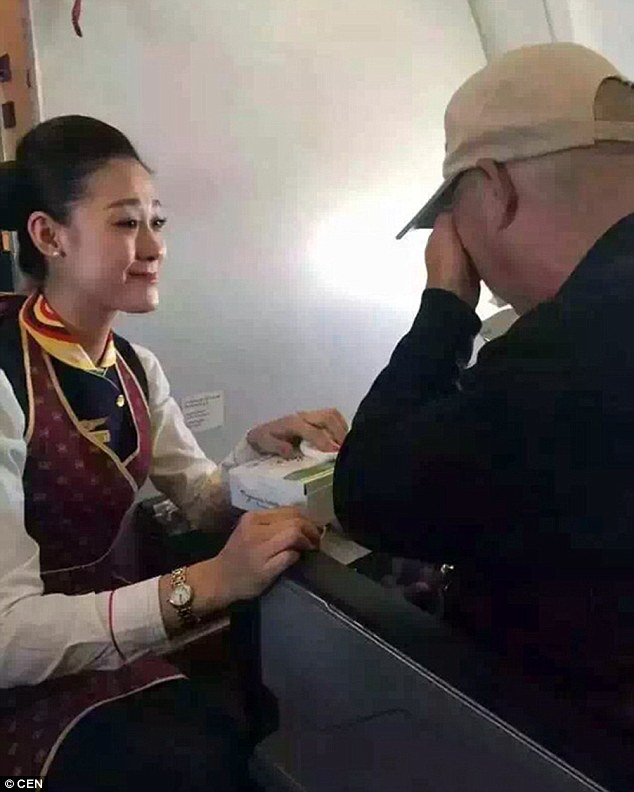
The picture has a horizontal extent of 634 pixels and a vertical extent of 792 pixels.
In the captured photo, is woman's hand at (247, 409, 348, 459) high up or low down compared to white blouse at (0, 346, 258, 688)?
up

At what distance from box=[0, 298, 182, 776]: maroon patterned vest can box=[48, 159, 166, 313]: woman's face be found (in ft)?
0.29

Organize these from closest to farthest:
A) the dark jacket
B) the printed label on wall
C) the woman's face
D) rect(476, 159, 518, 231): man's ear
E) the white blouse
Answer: the dark jacket → rect(476, 159, 518, 231): man's ear → the white blouse → the woman's face → the printed label on wall

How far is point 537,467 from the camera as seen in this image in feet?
2.12

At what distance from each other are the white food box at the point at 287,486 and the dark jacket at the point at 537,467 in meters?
0.18

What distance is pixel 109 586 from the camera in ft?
3.83

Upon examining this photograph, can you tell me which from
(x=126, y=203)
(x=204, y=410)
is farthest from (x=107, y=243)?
(x=204, y=410)

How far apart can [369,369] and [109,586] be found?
1036 mm

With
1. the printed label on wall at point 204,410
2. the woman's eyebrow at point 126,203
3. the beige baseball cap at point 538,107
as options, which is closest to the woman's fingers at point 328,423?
the woman's eyebrow at point 126,203

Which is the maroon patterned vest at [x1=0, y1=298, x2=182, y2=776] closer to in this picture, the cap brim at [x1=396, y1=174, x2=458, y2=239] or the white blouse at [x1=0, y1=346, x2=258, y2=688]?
the white blouse at [x1=0, y1=346, x2=258, y2=688]

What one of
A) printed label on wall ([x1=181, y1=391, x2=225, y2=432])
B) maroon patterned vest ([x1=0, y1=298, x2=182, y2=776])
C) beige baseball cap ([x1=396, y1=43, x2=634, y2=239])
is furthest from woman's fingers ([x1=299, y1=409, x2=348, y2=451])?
printed label on wall ([x1=181, y1=391, x2=225, y2=432])

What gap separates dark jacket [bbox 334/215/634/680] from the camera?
0.63m

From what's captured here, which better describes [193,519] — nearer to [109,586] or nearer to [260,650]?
[109,586]

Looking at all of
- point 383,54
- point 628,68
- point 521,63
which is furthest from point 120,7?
point 628,68

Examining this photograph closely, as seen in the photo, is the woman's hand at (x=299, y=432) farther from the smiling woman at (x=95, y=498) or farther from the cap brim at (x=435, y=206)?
the cap brim at (x=435, y=206)
